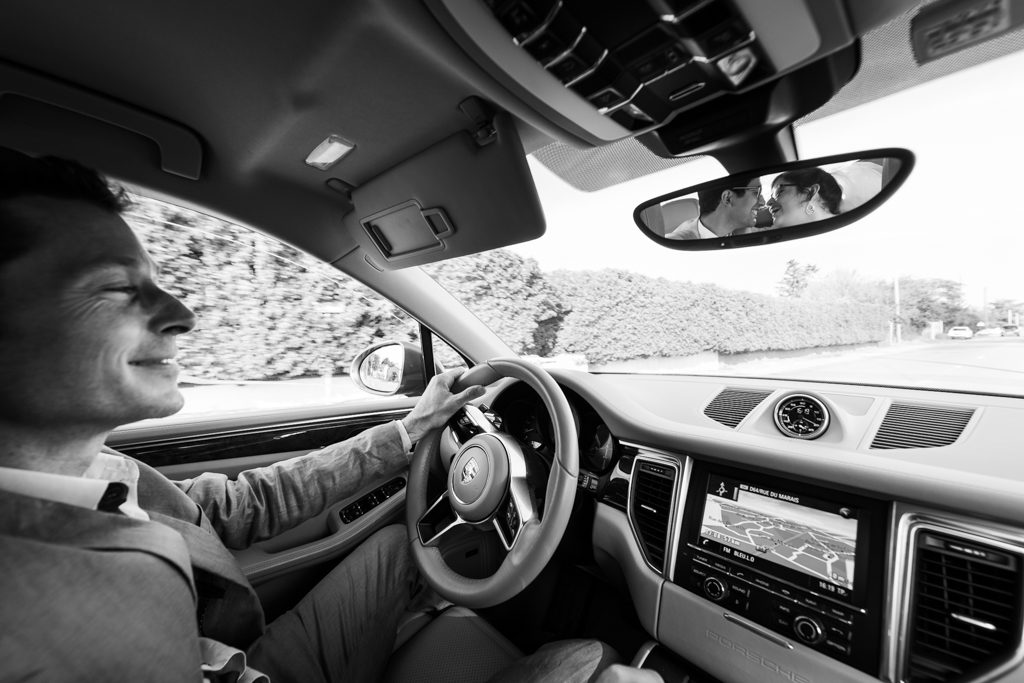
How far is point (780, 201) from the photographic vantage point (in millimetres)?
1590

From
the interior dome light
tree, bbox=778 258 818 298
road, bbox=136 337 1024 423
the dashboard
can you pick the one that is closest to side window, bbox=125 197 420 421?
road, bbox=136 337 1024 423

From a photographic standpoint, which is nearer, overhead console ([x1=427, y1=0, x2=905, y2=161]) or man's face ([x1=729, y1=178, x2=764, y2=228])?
overhead console ([x1=427, y1=0, x2=905, y2=161])

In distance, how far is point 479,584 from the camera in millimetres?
1625

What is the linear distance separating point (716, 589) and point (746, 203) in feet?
4.27

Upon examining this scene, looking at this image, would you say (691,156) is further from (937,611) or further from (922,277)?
(937,611)

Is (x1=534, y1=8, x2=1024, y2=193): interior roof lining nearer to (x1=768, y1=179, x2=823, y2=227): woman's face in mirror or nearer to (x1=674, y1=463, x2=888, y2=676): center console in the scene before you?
(x1=768, y1=179, x2=823, y2=227): woman's face in mirror

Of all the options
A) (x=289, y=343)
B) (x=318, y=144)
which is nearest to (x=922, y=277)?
(x=318, y=144)

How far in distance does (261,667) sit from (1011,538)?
6.67ft

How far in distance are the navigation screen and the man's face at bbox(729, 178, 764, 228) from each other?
902 millimetres

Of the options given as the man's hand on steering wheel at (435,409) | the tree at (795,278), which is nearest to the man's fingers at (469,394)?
the man's hand on steering wheel at (435,409)

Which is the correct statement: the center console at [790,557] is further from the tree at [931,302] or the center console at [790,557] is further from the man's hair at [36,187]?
the man's hair at [36,187]

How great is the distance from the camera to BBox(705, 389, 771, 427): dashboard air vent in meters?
1.90

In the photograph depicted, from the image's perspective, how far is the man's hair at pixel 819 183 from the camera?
1506 mm

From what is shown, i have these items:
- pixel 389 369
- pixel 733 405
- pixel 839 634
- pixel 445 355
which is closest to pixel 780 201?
pixel 733 405
